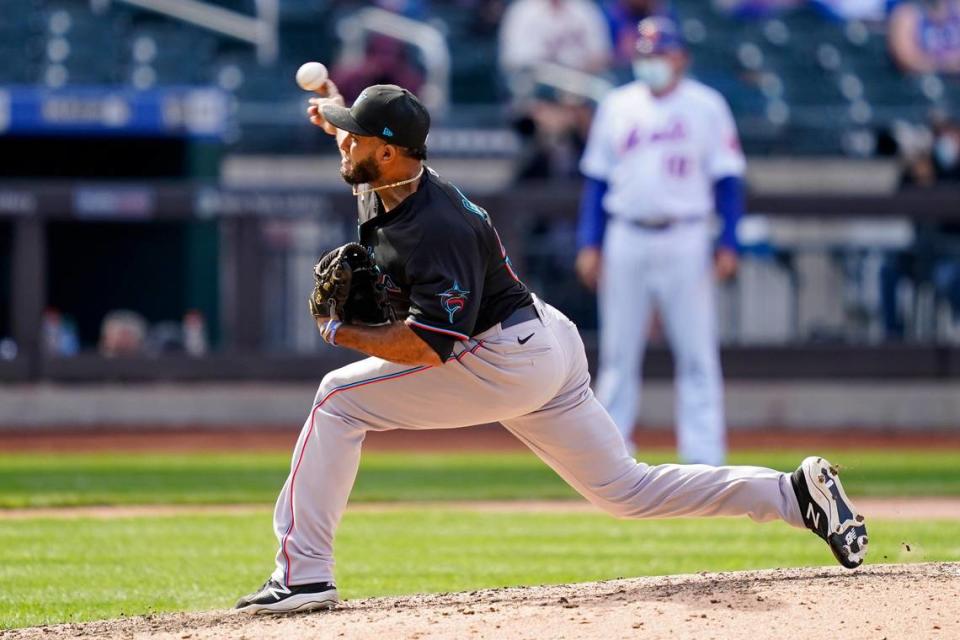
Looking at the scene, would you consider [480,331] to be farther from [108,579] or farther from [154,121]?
[154,121]

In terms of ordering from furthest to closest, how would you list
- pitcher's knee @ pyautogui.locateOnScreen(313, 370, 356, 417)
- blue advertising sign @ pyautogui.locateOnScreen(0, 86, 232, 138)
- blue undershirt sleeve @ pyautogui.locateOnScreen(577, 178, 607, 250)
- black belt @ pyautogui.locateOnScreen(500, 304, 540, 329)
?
blue advertising sign @ pyautogui.locateOnScreen(0, 86, 232, 138), blue undershirt sleeve @ pyautogui.locateOnScreen(577, 178, 607, 250), black belt @ pyautogui.locateOnScreen(500, 304, 540, 329), pitcher's knee @ pyautogui.locateOnScreen(313, 370, 356, 417)

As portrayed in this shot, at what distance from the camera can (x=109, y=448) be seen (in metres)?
11.4

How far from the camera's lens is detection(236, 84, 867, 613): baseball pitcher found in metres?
4.50

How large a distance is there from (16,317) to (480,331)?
8.65 metres

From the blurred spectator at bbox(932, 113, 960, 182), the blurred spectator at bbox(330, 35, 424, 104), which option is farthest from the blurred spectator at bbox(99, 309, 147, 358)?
the blurred spectator at bbox(932, 113, 960, 182)

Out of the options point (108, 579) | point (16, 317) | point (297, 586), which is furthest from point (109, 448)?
point (297, 586)

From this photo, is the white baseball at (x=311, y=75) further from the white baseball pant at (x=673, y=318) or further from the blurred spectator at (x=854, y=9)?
A: the blurred spectator at (x=854, y=9)

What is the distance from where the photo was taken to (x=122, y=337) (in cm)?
1259

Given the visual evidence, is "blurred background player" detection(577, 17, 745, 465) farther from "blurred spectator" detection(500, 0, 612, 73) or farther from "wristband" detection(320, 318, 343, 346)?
"blurred spectator" detection(500, 0, 612, 73)

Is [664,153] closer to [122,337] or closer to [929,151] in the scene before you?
[122,337]

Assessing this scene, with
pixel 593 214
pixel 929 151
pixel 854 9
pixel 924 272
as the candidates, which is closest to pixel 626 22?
pixel 929 151

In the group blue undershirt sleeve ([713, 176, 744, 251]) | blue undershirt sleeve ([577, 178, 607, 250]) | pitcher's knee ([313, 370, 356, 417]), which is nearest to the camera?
pitcher's knee ([313, 370, 356, 417])

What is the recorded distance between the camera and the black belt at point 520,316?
4.79m

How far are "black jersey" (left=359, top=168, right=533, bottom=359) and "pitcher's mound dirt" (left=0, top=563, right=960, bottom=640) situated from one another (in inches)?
31.3
